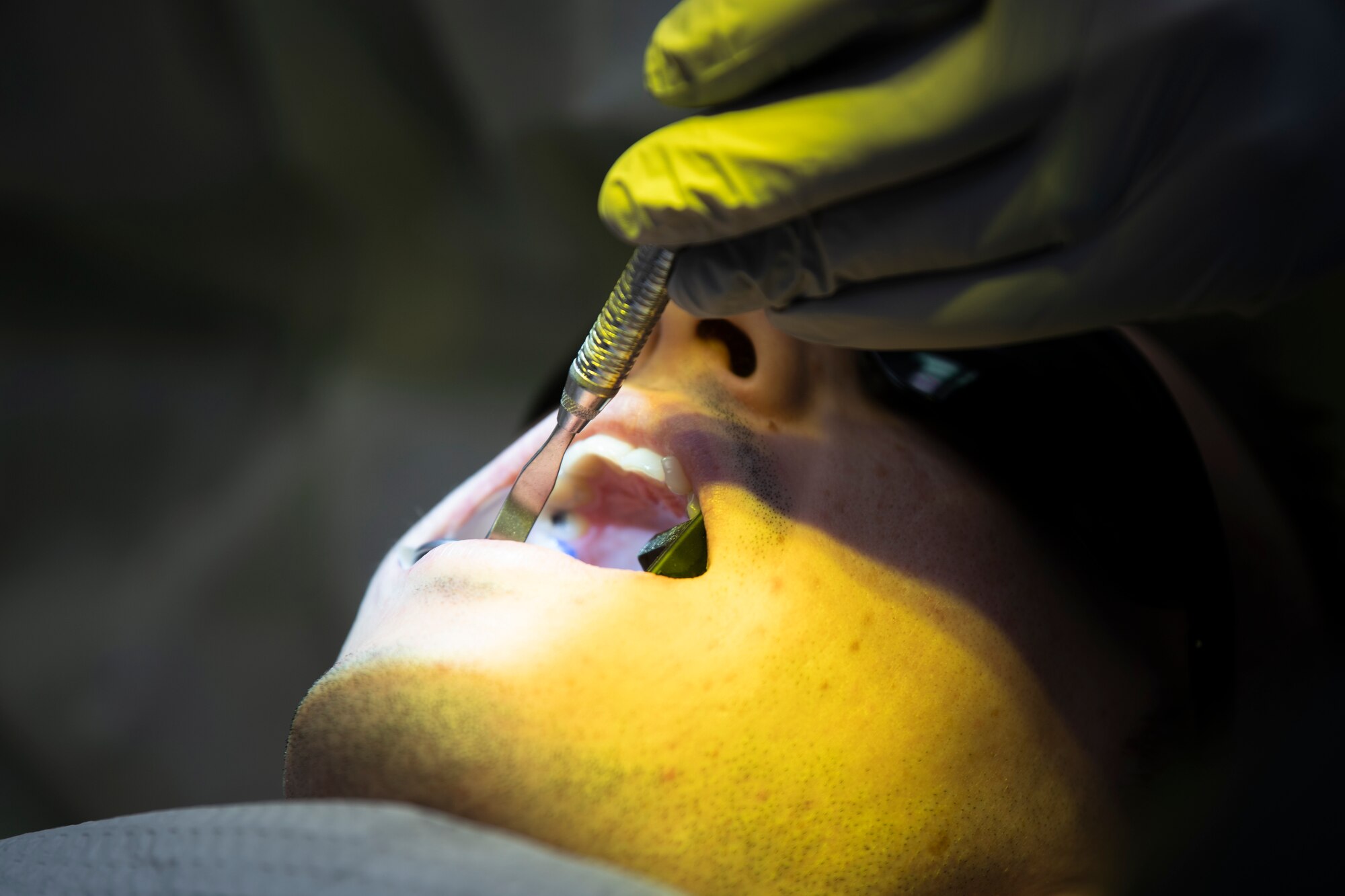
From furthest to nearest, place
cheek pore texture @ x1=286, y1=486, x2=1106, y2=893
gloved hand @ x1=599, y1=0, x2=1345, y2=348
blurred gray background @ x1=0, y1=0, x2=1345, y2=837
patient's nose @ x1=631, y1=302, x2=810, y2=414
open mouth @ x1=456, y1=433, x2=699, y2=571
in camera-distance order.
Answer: blurred gray background @ x1=0, y1=0, x2=1345, y2=837, open mouth @ x1=456, y1=433, x2=699, y2=571, patient's nose @ x1=631, y1=302, x2=810, y2=414, cheek pore texture @ x1=286, y1=486, x2=1106, y2=893, gloved hand @ x1=599, y1=0, x2=1345, y2=348

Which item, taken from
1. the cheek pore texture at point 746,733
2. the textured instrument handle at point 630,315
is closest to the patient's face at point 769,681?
the cheek pore texture at point 746,733

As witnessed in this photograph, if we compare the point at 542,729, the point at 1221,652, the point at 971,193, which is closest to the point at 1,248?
the point at 542,729

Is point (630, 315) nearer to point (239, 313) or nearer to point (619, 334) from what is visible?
point (619, 334)

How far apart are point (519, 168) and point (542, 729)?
99 cm

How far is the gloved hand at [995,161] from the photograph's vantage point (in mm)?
497

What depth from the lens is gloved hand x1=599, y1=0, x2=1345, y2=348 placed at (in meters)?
0.50

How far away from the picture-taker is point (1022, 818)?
2.45ft

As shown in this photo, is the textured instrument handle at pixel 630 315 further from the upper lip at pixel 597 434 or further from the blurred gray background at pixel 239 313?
the blurred gray background at pixel 239 313

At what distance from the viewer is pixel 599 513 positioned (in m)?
1.03

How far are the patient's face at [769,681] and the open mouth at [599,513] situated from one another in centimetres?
13

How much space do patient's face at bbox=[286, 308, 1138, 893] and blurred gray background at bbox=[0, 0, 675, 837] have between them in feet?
2.13

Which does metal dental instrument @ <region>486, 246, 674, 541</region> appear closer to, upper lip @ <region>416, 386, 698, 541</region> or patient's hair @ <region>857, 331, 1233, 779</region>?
upper lip @ <region>416, 386, 698, 541</region>

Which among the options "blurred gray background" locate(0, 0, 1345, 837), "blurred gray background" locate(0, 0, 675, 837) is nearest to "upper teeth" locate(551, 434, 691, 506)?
"blurred gray background" locate(0, 0, 1345, 837)

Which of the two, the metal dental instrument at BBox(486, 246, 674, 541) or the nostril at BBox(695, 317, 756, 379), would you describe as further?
the nostril at BBox(695, 317, 756, 379)
